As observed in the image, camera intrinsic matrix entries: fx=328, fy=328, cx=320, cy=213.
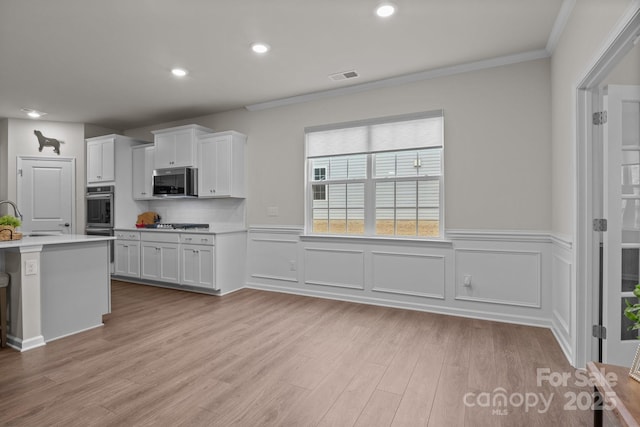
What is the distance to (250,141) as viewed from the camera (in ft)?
16.2

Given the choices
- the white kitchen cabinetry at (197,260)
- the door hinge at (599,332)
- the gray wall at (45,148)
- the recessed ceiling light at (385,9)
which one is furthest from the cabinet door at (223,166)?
the door hinge at (599,332)

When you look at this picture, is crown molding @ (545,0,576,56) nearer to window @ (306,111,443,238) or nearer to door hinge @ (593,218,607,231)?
window @ (306,111,443,238)

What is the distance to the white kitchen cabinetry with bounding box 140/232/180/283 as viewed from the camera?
15.5 ft

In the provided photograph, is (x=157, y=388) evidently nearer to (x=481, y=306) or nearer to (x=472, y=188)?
(x=481, y=306)

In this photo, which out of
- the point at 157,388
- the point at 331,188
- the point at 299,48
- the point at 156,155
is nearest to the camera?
the point at 157,388

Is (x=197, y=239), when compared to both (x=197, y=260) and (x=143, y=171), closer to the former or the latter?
(x=197, y=260)

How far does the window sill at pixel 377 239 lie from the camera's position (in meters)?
3.69

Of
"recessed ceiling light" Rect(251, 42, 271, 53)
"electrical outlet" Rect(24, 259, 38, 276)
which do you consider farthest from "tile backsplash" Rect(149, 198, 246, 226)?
"electrical outlet" Rect(24, 259, 38, 276)

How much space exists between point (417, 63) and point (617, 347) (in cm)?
299

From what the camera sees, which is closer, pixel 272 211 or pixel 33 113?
pixel 272 211

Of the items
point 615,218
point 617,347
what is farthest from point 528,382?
point 615,218

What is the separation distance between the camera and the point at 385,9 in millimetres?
2533

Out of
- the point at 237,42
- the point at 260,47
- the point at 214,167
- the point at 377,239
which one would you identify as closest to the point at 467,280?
the point at 377,239

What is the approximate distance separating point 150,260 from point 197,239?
1.03m
